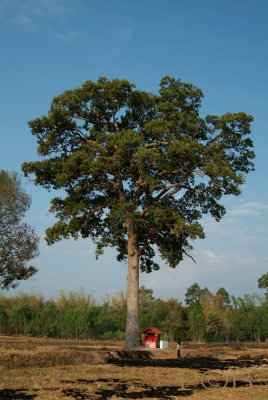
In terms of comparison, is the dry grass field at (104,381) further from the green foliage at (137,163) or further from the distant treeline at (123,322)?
the distant treeline at (123,322)

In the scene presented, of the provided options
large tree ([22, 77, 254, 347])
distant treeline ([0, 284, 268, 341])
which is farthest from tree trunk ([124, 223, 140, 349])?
distant treeline ([0, 284, 268, 341])

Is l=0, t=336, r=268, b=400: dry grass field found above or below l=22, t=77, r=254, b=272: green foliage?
below

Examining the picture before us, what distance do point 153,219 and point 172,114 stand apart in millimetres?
7027

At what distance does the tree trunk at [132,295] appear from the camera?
24250 mm

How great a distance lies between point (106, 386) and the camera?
1062 centimetres

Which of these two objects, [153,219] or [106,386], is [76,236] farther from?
[106,386]

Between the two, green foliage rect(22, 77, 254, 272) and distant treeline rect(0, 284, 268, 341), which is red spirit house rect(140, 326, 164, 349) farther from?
distant treeline rect(0, 284, 268, 341)

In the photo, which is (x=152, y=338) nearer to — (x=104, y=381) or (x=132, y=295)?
(x=132, y=295)

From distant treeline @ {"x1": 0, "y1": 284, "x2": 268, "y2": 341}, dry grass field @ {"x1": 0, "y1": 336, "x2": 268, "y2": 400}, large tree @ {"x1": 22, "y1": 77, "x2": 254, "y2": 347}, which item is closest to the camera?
dry grass field @ {"x1": 0, "y1": 336, "x2": 268, "y2": 400}

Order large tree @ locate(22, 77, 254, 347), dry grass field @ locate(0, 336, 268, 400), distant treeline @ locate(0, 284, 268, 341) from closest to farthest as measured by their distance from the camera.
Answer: dry grass field @ locate(0, 336, 268, 400), large tree @ locate(22, 77, 254, 347), distant treeline @ locate(0, 284, 268, 341)

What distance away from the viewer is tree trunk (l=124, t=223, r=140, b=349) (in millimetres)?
24250

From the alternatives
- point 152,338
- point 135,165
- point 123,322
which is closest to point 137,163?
point 135,165

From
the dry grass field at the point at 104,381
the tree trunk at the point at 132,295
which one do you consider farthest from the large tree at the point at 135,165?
the dry grass field at the point at 104,381

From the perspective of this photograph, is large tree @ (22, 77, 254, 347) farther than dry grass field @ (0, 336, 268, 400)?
Yes
